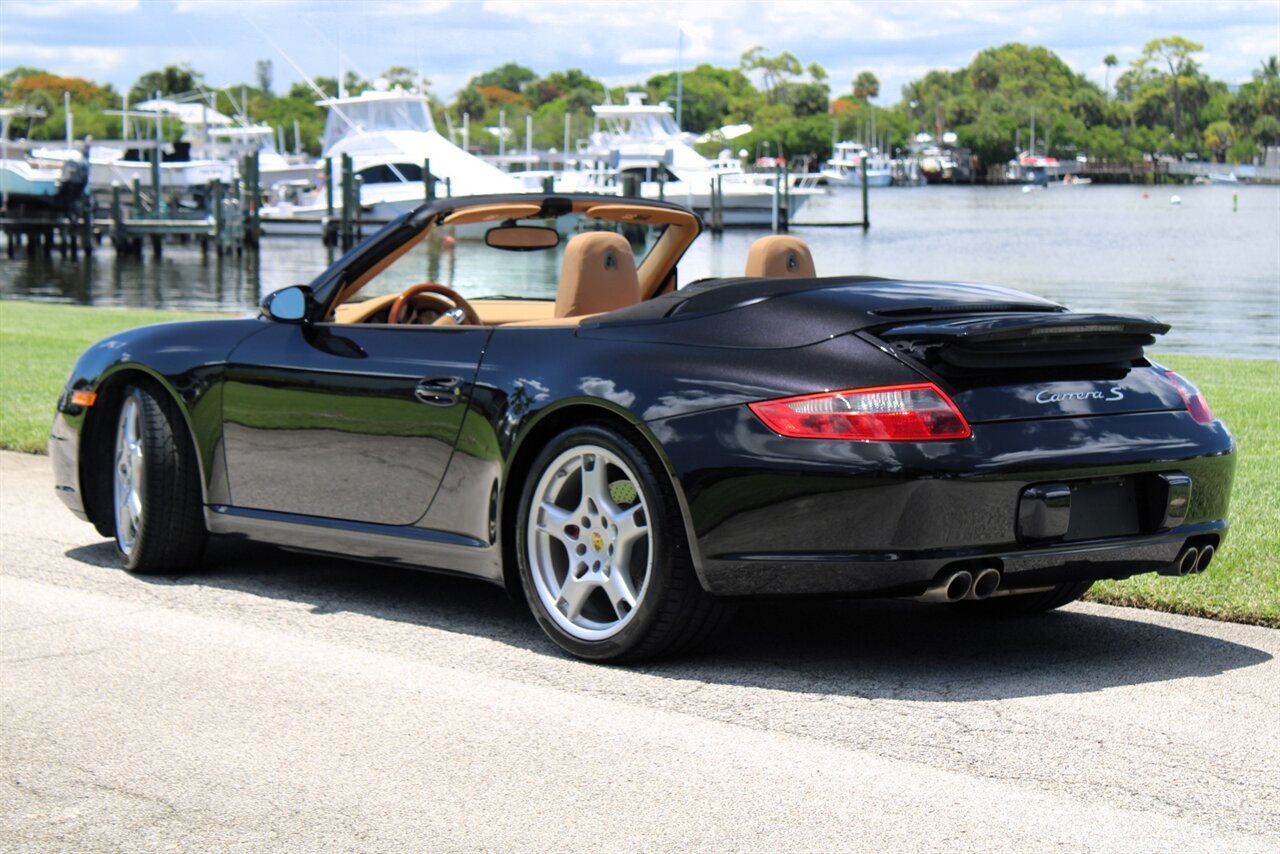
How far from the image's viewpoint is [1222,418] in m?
11.7

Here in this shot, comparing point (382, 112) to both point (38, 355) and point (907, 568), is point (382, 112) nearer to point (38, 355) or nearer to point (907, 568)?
point (38, 355)

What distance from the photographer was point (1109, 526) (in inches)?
204

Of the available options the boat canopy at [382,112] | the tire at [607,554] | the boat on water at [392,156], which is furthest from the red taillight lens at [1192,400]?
the boat canopy at [382,112]

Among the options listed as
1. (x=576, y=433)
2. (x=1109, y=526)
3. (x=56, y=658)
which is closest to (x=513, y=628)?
(x=576, y=433)

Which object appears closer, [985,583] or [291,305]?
[985,583]

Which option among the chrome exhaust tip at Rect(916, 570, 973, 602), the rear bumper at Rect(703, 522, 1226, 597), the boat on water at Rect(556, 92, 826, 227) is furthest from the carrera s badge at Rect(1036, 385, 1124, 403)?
the boat on water at Rect(556, 92, 826, 227)

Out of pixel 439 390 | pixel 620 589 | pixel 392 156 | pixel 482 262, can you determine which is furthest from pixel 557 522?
pixel 392 156

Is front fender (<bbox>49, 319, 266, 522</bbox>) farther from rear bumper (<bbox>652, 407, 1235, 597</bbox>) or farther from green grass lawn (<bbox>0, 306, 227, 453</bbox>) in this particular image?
green grass lawn (<bbox>0, 306, 227, 453</bbox>)

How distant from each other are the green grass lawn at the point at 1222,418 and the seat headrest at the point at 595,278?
2007mm

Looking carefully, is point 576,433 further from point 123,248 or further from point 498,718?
point 123,248

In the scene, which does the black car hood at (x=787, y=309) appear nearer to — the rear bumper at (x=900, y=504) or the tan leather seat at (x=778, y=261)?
the rear bumper at (x=900, y=504)

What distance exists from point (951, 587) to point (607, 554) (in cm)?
102

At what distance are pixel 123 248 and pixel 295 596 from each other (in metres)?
61.6

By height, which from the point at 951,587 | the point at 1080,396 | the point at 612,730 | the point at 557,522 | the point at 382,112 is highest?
the point at 382,112
